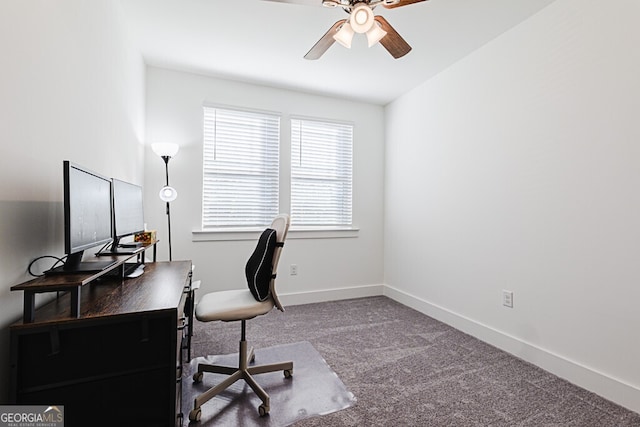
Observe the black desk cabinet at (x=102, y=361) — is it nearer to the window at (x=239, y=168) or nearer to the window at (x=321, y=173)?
the window at (x=239, y=168)

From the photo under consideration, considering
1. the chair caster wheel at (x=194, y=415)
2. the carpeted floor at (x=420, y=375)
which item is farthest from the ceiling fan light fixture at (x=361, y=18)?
the chair caster wheel at (x=194, y=415)

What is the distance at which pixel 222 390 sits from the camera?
1766 mm

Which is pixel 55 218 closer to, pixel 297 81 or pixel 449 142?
pixel 297 81

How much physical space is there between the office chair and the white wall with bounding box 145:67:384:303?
1505mm

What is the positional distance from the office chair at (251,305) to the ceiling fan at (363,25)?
46.6 inches

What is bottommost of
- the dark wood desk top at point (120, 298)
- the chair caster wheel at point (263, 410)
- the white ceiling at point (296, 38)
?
the chair caster wheel at point (263, 410)

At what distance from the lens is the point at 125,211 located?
195 centimetres

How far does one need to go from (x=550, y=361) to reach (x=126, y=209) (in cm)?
308

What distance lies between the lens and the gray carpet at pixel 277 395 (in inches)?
65.2

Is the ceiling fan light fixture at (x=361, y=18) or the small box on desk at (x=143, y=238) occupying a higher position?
the ceiling fan light fixture at (x=361, y=18)

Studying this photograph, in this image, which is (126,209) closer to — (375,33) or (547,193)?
(375,33)

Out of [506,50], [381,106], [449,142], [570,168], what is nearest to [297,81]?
[381,106]

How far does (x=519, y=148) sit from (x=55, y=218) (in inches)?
120

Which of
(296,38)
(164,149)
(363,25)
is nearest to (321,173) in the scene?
(296,38)
